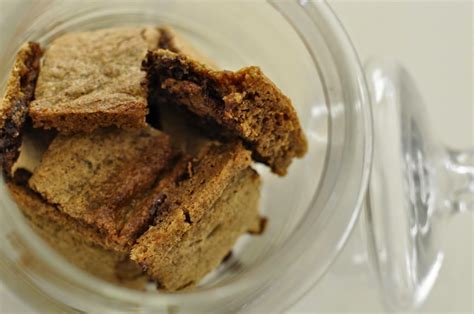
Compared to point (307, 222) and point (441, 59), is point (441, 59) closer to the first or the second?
point (441, 59)

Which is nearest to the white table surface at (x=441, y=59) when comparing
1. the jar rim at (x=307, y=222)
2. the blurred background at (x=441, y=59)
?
the blurred background at (x=441, y=59)

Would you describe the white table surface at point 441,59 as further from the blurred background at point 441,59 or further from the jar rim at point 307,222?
the jar rim at point 307,222

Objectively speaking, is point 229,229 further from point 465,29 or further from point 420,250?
point 465,29

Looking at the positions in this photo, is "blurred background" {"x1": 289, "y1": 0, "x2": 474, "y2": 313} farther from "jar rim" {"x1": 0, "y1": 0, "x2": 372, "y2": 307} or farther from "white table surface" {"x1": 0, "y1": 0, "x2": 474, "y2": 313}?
"jar rim" {"x1": 0, "y1": 0, "x2": 372, "y2": 307}

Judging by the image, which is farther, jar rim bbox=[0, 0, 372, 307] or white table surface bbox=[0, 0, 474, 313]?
white table surface bbox=[0, 0, 474, 313]

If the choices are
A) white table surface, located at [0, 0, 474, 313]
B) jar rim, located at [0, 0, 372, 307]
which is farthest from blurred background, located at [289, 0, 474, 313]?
jar rim, located at [0, 0, 372, 307]

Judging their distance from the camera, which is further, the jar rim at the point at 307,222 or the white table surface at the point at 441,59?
the white table surface at the point at 441,59

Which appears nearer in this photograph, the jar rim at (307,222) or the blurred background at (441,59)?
the jar rim at (307,222)

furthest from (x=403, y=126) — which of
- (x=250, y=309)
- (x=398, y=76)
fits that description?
(x=250, y=309)
